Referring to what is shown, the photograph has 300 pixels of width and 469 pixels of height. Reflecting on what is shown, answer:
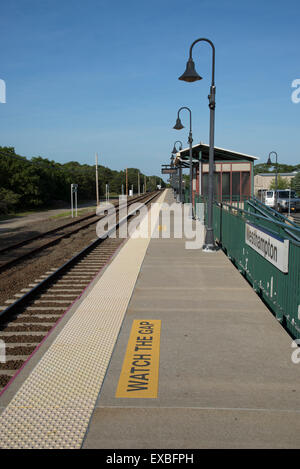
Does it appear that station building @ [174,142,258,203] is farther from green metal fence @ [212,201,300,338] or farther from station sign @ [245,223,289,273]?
station sign @ [245,223,289,273]

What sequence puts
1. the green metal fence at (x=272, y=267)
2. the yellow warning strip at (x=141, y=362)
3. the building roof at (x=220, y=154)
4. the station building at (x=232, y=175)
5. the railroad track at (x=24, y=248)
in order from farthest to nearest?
the station building at (x=232, y=175)
the building roof at (x=220, y=154)
the railroad track at (x=24, y=248)
the green metal fence at (x=272, y=267)
the yellow warning strip at (x=141, y=362)

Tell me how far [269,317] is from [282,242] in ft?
4.76

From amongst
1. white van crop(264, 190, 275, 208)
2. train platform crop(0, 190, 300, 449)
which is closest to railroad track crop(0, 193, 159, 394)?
train platform crop(0, 190, 300, 449)

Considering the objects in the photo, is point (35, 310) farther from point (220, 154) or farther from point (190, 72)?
point (220, 154)

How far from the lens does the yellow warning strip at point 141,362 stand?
4.21 meters

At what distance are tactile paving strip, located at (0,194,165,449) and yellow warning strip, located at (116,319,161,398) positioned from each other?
0.89ft

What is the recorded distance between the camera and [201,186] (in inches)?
1368

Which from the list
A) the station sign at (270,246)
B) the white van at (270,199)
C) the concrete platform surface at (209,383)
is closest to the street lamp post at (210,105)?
the station sign at (270,246)

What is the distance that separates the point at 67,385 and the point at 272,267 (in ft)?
12.7

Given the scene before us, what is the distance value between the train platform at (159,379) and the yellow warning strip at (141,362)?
0.01 meters

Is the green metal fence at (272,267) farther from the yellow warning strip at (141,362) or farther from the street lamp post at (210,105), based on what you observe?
the yellow warning strip at (141,362)

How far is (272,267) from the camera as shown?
21.3 feet

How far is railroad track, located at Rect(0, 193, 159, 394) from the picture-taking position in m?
5.54

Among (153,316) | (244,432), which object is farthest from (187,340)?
(244,432)
